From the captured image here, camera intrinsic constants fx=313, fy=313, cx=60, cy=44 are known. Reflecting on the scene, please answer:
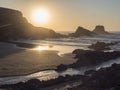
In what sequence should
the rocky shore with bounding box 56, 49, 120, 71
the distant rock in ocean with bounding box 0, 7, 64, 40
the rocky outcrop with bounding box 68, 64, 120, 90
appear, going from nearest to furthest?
1. the rocky outcrop with bounding box 68, 64, 120, 90
2. the rocky shore with bounding box 56, 49, 120, 71
3. the distant rock in ocean with bounding box 0, 7, 64, 40

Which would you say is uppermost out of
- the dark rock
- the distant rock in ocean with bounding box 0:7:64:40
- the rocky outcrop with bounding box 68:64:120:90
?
the distant rock in ocean with bounding box 0:7:64:40

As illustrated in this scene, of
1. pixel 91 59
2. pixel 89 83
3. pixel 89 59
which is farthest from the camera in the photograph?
pixel 91 59

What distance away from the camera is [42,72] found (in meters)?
30.5

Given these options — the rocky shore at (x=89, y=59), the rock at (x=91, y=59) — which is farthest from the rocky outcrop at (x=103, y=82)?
the rock at (x=91, y=59)

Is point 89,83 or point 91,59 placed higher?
point 89,83

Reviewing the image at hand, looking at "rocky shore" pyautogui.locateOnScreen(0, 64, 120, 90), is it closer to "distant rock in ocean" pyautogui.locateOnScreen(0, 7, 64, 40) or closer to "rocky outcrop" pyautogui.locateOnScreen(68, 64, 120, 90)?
"rocky outcrop" pyautogui.locateOnScreen(68, 64, 120, 90)

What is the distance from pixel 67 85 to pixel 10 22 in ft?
211

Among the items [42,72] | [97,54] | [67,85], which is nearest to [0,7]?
[97,54]

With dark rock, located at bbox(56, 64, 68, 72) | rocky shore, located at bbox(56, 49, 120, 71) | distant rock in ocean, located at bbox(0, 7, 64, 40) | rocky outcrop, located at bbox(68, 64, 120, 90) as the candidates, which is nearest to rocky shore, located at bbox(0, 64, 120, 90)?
rocky outcrop, located at bbox(68, 64, 120, 90)

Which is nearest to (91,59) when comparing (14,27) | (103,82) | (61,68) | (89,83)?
(61,68)

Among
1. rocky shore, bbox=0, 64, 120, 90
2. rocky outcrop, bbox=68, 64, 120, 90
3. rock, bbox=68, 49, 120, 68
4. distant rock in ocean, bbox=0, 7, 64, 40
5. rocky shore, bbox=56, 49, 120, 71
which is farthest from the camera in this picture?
distant rock in ocean, bbox=0, 7, 64, 40

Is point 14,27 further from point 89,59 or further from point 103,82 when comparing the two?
point 103,82

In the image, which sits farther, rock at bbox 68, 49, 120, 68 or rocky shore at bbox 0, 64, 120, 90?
rock at bbox 68, 49, 120, 68

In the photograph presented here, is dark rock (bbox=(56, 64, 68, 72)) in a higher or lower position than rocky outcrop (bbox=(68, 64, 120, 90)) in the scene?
lower
